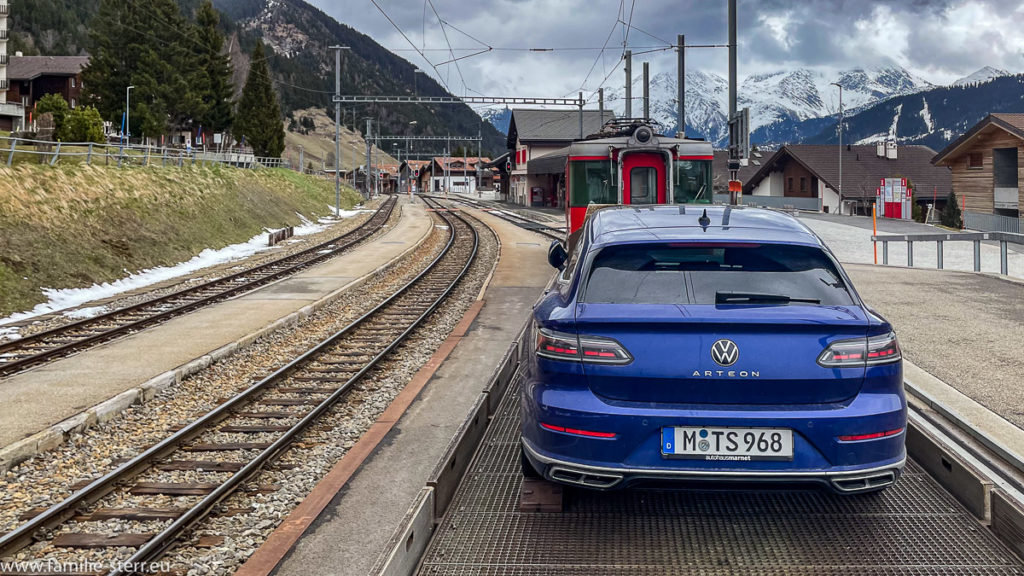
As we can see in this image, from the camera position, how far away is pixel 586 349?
4.30 metres

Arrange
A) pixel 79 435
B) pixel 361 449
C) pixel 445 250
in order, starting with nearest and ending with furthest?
1. pixel 361 449
2. pixel 79 435
3. pixel 445 250

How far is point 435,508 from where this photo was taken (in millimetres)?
4832

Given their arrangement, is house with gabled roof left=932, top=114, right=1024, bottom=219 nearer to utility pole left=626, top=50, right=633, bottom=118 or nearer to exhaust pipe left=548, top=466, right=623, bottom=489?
utility pole left=626, top=50, right=633, bottom=118

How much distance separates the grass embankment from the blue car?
12.8 m

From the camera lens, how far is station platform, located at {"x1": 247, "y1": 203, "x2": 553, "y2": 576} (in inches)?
187

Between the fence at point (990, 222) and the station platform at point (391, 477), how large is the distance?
111 ft

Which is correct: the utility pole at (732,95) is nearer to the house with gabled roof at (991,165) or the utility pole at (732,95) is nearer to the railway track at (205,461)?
the railway track at (205,461)

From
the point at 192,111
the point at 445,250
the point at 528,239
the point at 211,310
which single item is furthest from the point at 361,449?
the point at 192,111

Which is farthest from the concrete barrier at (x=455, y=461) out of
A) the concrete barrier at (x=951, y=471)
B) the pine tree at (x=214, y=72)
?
the pine tree at (x=214, y=72)

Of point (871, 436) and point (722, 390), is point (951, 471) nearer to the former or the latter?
point (871, 436)

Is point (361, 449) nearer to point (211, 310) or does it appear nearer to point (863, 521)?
point (863, 521)

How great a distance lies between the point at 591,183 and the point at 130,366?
1295cm

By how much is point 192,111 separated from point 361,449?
66307mm

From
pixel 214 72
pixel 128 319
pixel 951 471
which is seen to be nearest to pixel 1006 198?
pixel 128 319
